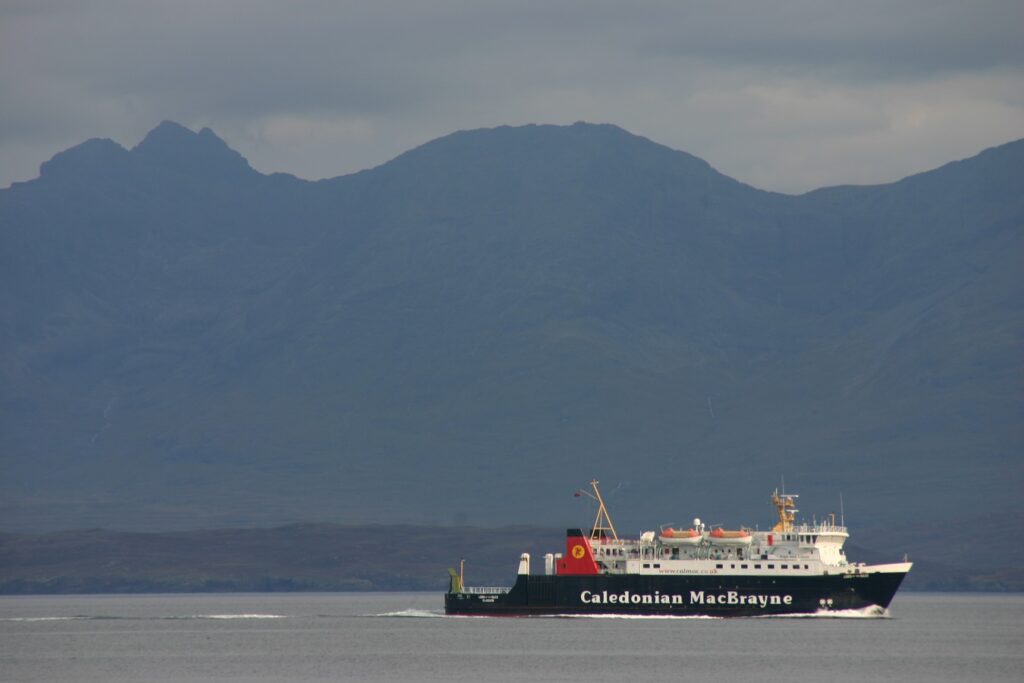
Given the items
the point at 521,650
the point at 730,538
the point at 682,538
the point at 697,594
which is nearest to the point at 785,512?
the point at 730,538

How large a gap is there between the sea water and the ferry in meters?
1.57

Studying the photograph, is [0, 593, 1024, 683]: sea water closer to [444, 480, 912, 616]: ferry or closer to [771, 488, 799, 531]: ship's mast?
[444, 480, 912, 616]: ferry

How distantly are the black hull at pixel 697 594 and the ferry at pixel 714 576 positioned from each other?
0.19 ft

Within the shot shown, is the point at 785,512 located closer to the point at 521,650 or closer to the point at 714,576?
the point at 714,576

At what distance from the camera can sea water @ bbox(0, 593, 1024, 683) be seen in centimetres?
9250

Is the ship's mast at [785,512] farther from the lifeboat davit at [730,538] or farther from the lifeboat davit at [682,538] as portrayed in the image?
the lifeboat davit at [682,538]

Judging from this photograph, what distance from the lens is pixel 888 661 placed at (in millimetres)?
97688

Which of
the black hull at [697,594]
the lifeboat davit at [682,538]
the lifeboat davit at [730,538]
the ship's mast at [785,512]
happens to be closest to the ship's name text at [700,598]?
the black hull at [697,594]

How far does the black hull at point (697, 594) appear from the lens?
372 ft

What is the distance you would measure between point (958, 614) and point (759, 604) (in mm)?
56509

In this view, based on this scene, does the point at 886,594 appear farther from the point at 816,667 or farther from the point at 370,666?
the point at 370,666

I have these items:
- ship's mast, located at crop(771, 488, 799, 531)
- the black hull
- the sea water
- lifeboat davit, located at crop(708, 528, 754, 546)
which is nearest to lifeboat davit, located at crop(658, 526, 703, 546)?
lifeboat davit, located at crop(708, 528, 754, 546)

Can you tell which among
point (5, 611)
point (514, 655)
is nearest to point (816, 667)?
point (514, 655)

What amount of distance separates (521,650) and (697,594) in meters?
14.2
